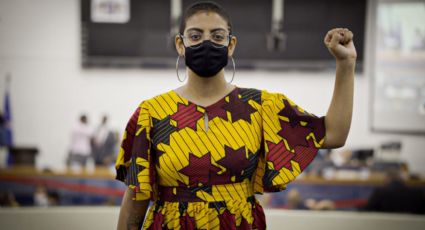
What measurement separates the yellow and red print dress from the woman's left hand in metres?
0.15

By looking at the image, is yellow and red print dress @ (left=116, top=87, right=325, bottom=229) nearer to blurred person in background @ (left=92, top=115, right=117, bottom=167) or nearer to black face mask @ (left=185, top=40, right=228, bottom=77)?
black face mask @ (left=185, top=40, right=228, bottom=77)

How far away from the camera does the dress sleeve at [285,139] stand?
122cm

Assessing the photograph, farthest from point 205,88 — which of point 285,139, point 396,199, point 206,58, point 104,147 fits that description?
point 104,147

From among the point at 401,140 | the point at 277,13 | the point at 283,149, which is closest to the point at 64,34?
the point at 277,13

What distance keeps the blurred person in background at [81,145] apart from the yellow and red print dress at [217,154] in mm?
6286

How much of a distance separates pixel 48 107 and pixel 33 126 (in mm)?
372

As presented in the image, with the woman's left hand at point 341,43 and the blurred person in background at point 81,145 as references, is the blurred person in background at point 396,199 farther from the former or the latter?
the blurred person in background at point 81,145

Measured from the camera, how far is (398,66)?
8.07 m

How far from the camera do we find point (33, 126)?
28.3ft

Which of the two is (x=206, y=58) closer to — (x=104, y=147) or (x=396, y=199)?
(x=396, y=199)

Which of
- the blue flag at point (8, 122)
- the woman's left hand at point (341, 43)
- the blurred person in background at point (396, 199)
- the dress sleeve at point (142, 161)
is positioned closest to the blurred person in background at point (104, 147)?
the blue flag at point (8, 122)

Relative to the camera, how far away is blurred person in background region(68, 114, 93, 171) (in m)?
7.37

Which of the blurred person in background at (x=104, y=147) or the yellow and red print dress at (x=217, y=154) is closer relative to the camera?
the yellow and red print dress at (x=217, y=154)

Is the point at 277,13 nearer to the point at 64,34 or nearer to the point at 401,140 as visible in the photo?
the point at 401,140
